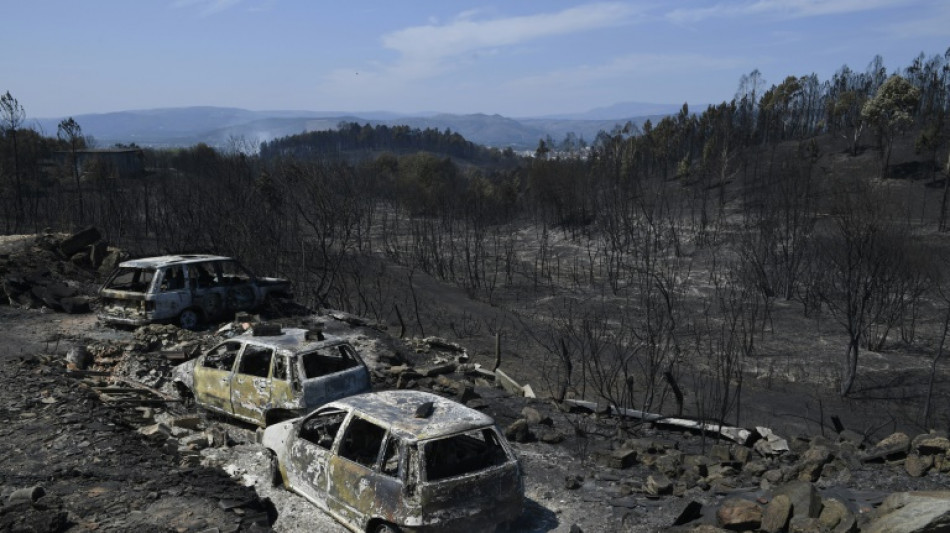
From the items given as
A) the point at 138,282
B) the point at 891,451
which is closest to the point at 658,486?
the point at 891,451

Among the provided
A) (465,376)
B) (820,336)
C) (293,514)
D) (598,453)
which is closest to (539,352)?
(465,376)

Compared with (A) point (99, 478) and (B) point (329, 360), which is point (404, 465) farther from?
(B) point (329, 360)

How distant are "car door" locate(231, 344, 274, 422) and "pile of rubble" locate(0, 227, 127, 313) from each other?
951 centimetres

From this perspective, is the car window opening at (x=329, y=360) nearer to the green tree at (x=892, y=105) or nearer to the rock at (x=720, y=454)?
the rock at (x=720, y=454)

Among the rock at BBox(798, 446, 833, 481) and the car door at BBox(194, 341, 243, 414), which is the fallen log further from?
the car door at BBox(194, 341, 243, 414)

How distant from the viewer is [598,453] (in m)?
9.96

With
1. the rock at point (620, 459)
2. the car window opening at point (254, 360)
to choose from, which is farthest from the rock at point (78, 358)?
the rock at point (620, 459)

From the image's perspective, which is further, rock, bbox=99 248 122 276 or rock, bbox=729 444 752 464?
rock, bbox=99 248 122 276

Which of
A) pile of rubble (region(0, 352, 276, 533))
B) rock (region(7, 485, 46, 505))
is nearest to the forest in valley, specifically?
pile of rubble (region(0, 352, 276, 533))

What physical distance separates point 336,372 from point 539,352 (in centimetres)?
1369

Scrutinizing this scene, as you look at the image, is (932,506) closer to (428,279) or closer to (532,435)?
(532,435)

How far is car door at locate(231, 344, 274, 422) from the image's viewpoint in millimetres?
9836

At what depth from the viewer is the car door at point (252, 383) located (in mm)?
9836

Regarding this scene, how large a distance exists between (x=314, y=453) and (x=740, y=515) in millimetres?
4574
